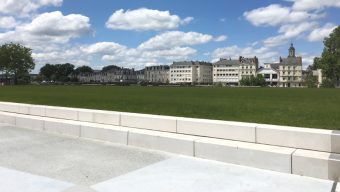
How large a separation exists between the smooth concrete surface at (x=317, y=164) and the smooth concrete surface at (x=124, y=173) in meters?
0.15

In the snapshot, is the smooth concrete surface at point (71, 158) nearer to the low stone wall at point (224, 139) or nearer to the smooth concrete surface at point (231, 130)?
the low stone wall at point (224, 139)

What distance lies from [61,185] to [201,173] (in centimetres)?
267

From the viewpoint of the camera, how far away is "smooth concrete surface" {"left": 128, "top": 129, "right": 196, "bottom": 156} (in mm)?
9047

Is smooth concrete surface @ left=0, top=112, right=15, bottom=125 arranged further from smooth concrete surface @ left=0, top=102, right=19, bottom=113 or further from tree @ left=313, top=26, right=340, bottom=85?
tree @ left=313, top=26, right=340, bottom=85

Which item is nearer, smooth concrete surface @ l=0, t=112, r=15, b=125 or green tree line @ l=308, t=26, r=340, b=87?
smooth concrete surface @ l=0, t=112, r=15, b=125

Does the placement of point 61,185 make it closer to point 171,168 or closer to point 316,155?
point 171,168

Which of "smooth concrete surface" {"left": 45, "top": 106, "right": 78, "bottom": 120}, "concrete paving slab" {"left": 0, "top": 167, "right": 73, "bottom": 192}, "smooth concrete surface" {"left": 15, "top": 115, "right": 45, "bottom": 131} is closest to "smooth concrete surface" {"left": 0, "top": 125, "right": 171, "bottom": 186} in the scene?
"concrete paving slab" {"left": 0, "top": 167, "right": 73, "bottom": 192}

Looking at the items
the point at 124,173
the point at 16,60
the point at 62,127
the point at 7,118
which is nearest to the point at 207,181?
the point at 124,173

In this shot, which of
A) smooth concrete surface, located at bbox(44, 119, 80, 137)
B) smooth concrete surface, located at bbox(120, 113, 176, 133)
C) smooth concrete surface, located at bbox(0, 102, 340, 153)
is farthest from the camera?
smooth concrete surface, located at bbox(44, 119, 80, 137)

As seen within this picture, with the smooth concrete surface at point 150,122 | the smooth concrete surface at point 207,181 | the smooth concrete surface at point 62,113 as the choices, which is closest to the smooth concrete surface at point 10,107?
the smooth concrete surface at point 62,113

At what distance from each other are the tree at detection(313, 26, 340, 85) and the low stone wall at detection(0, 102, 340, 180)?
85.1 m

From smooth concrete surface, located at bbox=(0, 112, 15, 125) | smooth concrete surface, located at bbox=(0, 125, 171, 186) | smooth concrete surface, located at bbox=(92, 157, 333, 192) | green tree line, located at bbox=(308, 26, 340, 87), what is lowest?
smooth concrete surface, located at bbox=(92, 157, 333, 192)

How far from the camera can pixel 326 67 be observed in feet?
301

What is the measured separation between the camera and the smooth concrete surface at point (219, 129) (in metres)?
8.66
